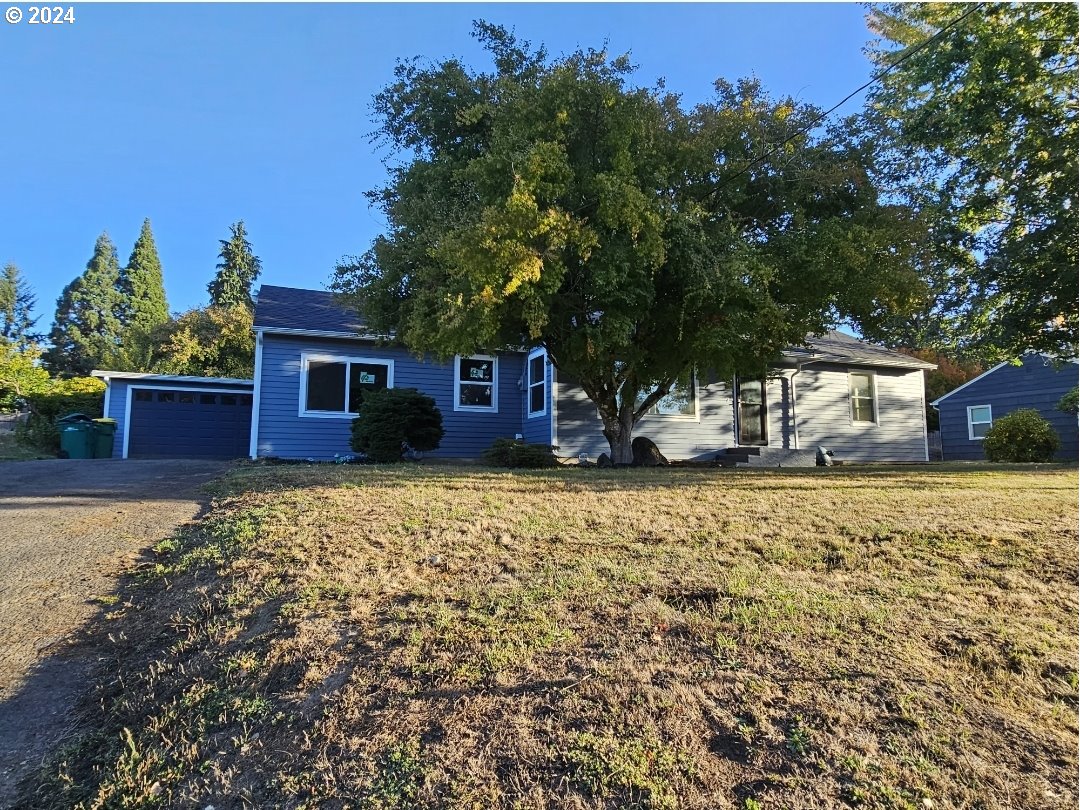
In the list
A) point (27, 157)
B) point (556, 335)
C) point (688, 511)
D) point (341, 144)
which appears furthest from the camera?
point (27, 157)

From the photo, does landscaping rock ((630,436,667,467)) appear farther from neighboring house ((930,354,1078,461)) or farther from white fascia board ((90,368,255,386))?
neighboring house ((930,354,1078,461))

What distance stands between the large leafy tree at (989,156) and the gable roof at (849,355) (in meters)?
5.18

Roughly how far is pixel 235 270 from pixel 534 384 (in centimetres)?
3353

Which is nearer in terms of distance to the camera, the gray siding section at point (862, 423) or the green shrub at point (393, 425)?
the green shrub at point (393, 425)

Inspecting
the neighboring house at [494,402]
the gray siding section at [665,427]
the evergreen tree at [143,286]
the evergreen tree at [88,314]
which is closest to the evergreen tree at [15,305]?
the evergreen tree at [88,314]

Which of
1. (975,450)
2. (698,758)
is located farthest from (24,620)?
(975,450)

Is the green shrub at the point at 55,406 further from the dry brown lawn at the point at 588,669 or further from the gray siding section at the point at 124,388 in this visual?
the dry brown lawn at the point at 588,669

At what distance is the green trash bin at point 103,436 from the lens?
1619 cm

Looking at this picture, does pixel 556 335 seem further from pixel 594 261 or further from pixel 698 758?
pixel 698 758

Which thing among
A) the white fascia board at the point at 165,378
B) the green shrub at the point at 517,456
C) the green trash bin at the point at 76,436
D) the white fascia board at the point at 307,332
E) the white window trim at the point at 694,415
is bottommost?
the green shrub at the point at 517,456

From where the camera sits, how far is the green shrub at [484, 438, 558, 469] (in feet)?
42.7

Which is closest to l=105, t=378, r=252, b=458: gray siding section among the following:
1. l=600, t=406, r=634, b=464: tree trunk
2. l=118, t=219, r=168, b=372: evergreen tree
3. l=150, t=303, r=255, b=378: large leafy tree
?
l=600, t=406, r=634, b=464: tree trunk

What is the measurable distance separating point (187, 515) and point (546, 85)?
673 centimetres

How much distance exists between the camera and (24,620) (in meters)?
4.16
